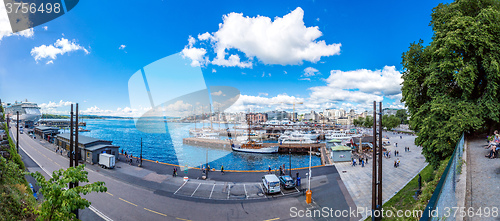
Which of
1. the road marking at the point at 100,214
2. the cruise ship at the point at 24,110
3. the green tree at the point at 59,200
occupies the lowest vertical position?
the road marking at the point at 100,214

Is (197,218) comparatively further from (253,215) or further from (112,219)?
(112,219)

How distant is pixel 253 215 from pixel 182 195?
21.7ft

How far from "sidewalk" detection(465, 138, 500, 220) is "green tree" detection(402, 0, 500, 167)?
154cm

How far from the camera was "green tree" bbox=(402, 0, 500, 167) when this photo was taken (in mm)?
10070

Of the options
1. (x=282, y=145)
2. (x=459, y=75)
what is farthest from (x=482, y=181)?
(x=282, y=145)

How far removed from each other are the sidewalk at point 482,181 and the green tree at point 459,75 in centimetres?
154

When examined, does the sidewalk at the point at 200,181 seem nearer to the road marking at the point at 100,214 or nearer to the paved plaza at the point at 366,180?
the paved plaza at the point at 366,180

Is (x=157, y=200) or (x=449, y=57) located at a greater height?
(x=449, y=57)

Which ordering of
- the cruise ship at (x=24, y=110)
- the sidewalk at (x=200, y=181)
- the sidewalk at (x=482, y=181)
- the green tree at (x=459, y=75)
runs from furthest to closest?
1. the cruise ship at (x=24, y=110)
2. the sidewalk at (x=200, y=181)
3. the green tree at (x=459, y=75)
4. the sidewalk at (x=482, y=181)

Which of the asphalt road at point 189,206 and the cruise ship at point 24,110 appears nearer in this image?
the asphalt road at point 189,206

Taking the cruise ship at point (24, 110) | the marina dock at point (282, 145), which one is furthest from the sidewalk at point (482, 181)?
the cruise ship at point (24, 110)

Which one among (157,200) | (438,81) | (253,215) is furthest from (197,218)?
(438,81)

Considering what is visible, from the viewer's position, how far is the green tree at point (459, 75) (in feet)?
33.0

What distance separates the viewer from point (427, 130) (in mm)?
11648
